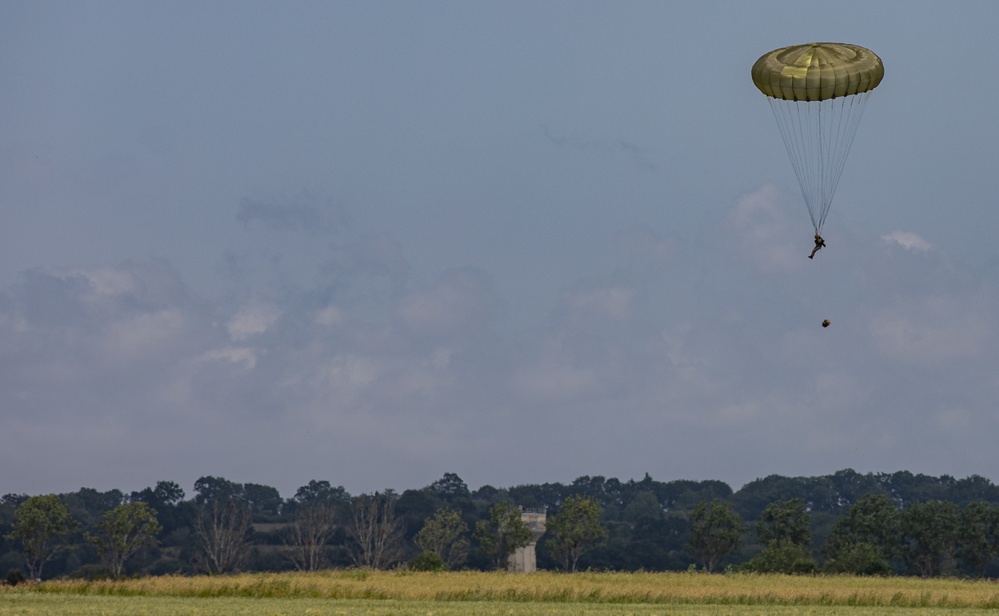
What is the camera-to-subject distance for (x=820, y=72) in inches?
1983

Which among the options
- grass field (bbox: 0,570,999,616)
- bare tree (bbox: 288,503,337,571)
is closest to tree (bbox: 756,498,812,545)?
bare tree (bbox: 288,503,337,571)

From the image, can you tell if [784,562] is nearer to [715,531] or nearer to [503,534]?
[715,531]

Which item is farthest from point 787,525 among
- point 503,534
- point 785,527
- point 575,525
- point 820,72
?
point 820,72

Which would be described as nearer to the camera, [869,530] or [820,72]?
[820,72]

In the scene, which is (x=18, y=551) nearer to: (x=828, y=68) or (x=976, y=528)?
(x=976, y=528)

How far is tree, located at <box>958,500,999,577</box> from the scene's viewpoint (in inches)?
4963

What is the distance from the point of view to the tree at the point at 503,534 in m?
141

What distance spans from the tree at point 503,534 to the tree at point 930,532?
4160 centimetres

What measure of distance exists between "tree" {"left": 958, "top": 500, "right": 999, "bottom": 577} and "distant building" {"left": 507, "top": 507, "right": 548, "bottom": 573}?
1877 inches

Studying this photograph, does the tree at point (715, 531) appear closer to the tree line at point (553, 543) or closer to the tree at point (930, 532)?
the tree line at point (553, 543)

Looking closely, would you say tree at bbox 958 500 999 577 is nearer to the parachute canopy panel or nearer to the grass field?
the grass field

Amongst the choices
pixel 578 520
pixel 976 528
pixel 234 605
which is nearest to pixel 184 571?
pixel 578 520

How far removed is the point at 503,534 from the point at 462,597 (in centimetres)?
8887

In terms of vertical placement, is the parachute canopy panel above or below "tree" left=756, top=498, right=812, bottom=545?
above
